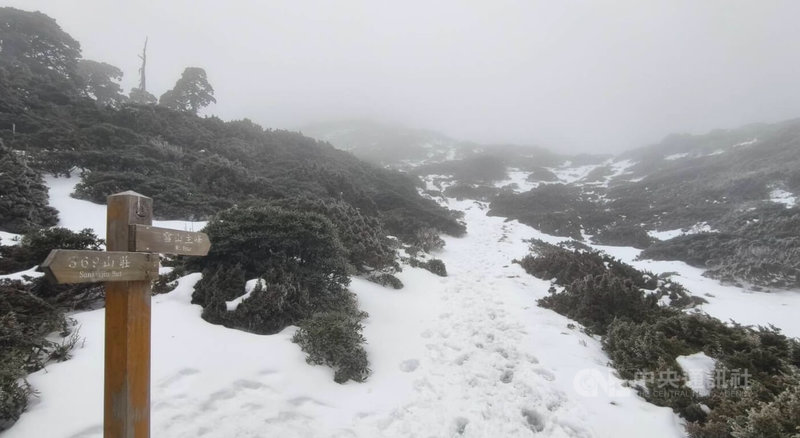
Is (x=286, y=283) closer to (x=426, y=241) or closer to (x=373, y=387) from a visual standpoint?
(x=373, y=387)

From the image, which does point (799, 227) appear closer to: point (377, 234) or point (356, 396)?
point (377, 234)

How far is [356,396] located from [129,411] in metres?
2.49

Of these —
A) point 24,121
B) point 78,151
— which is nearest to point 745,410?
point 78,151

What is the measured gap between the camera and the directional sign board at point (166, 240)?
2.34 metres

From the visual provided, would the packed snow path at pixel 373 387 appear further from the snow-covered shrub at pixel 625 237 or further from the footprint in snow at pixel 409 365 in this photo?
the snow-covered shrub at pixel 625 237

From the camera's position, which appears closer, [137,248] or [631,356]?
[137,248]

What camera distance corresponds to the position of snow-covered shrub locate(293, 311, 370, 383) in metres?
4.56

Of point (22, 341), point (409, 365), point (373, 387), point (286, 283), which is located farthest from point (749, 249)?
point (22, 341)

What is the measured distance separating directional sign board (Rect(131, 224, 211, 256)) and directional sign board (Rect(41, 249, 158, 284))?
0.09 metres

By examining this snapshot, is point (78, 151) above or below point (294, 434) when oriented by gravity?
above

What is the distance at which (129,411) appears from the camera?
227cm

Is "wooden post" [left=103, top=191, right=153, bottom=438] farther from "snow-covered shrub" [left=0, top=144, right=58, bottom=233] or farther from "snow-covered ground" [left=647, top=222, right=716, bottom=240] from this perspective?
"snow-covered ground" [left=647, top=222, right=716, bottom=240]

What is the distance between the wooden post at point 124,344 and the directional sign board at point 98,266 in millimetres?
110

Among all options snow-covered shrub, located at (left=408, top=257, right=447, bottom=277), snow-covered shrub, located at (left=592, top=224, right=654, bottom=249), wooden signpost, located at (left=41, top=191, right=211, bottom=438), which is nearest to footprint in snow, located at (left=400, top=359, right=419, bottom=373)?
wooden signpost, located at (left=41, top=191, right=211, bottom=438)
